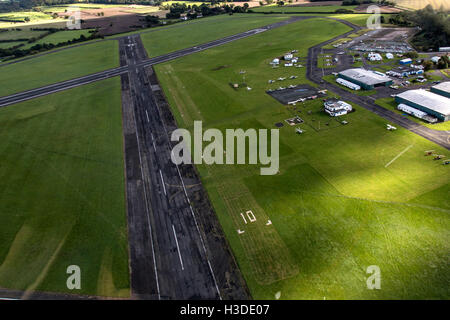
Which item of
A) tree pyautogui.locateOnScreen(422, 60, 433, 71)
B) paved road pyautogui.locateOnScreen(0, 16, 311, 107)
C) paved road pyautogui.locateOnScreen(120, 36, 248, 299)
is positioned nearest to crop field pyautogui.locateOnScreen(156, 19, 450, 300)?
paved road pyautogui.locateOnScreen(120, 36, 248, 299)

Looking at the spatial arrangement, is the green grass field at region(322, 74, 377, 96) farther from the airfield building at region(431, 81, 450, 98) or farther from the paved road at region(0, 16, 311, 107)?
the paved road at region(0, 16, 311, 107)

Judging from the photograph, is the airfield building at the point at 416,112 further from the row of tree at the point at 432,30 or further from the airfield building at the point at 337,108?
the row of tree at the point at 432,30

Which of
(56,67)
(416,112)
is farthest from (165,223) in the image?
(56,67)

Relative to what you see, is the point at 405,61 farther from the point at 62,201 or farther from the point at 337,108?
the point at 62,201

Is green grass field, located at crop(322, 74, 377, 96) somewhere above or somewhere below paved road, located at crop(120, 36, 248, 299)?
above

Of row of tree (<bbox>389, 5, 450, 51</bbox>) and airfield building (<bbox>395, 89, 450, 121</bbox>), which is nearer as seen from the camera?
airfield building (<bbox>395, 89, 450, 121</bbox>)
